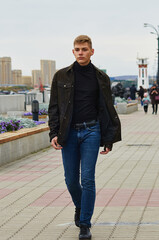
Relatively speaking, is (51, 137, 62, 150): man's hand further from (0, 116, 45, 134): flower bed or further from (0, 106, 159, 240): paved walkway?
(0, 116, 45, 134): flower bed

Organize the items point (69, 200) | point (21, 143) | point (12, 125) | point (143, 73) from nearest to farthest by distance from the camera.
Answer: point (69, 200) < point (21, 143) < point (12, 125) < point (143, 73)

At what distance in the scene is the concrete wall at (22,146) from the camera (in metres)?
10.9

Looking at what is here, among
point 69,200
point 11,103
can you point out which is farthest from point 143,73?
point 69,200

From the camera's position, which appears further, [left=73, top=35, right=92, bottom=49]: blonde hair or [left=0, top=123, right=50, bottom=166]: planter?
[left=0, top=123, right=50, bottom=166]: planter

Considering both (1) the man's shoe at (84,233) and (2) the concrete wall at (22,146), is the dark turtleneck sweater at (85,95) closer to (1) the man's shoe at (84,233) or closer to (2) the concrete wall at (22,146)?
(1) the man's shoe at (84,233)

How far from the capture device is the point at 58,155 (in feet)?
41.6

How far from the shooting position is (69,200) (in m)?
7.35

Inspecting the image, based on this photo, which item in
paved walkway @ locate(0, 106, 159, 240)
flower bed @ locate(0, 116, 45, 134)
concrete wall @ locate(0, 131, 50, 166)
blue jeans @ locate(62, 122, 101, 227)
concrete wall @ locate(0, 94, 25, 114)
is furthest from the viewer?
concrete wall @ locate(0, 94, 25, 114)

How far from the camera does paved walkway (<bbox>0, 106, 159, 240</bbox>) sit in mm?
5688

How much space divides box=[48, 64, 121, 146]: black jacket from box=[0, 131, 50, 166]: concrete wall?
5451 millimetres

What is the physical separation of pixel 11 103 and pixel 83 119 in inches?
1120

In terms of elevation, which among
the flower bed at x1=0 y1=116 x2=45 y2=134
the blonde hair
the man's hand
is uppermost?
the blonde hair

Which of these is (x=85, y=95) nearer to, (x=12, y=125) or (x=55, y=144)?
(x=55, y=144)

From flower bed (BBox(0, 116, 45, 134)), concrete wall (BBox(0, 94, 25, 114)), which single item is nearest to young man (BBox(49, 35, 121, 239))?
flower bed (BBox(0, 116, 45, 134))
